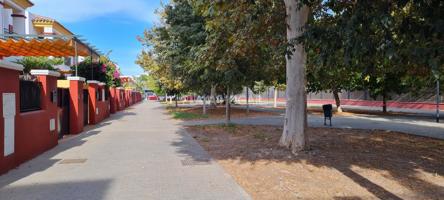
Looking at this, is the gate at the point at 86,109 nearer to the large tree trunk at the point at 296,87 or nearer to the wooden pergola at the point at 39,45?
the wooden pergola at the point at 39,45

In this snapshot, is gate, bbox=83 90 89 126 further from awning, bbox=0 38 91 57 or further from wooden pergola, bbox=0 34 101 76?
awning, bbox=0 38 91 57

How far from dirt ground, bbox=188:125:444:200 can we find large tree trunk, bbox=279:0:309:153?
1.31 feet

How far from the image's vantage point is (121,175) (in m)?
7.20

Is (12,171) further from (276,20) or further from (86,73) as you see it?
(86,73)

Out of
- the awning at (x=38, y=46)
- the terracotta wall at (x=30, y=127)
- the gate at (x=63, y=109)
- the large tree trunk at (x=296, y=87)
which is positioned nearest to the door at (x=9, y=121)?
the terracotta wall at (x=30, y=127)

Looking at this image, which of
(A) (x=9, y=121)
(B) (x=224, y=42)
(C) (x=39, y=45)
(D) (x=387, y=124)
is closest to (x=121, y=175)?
(A) (x=9, y=121)

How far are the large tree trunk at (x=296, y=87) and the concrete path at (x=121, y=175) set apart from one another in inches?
85.7

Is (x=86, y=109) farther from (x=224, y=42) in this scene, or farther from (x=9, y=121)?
(x=9, y=121)

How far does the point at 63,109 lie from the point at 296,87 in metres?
8.45

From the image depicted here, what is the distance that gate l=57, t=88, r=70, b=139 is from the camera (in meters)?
13.2

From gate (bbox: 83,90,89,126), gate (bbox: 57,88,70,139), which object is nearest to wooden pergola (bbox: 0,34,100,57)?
gate (bbox: 57,88,70,139)

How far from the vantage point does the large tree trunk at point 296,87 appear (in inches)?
367

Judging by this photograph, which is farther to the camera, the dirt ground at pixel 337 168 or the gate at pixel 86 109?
the gate at pixel 86 109

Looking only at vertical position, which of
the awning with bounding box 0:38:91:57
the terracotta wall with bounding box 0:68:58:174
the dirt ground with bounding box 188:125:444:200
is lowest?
the dirt ground with bounding box 188:125:444:200
